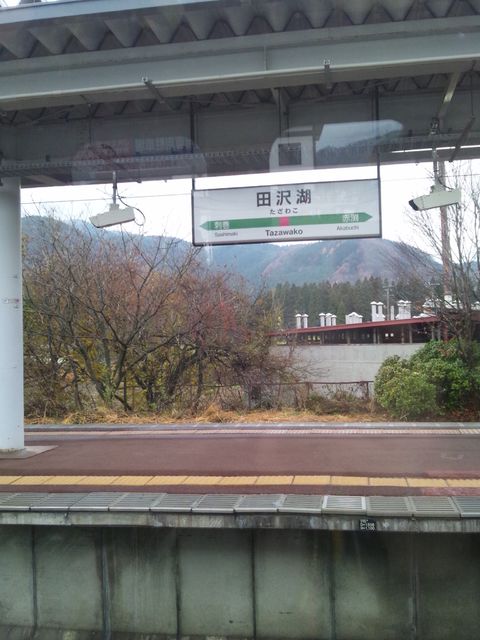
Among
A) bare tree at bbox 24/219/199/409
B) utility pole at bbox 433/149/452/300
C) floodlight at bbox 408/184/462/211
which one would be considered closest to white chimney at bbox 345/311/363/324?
utility pole at bbox 433/149/452/300

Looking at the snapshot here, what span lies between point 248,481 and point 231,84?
347 cm

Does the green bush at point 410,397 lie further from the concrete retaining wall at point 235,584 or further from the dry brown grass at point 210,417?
the concrete retaining wall at point 235,584

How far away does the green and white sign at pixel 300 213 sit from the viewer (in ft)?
20.5

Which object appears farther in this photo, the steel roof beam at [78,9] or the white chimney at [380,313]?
the white chimney at [380,313]

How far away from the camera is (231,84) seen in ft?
17.7

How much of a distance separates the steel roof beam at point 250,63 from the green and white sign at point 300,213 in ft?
4.08

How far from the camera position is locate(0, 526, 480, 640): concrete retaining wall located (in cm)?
434

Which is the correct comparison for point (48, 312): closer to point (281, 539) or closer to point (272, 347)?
point (272, 347)

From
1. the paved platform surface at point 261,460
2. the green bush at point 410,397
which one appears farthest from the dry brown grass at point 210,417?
the paved platform surface at point 261,460

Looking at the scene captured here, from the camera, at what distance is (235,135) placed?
22.4 ft

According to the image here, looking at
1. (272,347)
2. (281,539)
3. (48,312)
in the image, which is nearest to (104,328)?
(48,312)

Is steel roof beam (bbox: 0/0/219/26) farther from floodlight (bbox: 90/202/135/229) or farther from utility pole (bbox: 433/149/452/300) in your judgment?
utility pole (bbox: 433/149/452/300)

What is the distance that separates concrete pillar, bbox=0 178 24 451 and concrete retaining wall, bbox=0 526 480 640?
6.52 feet

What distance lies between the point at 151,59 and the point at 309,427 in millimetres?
5152
